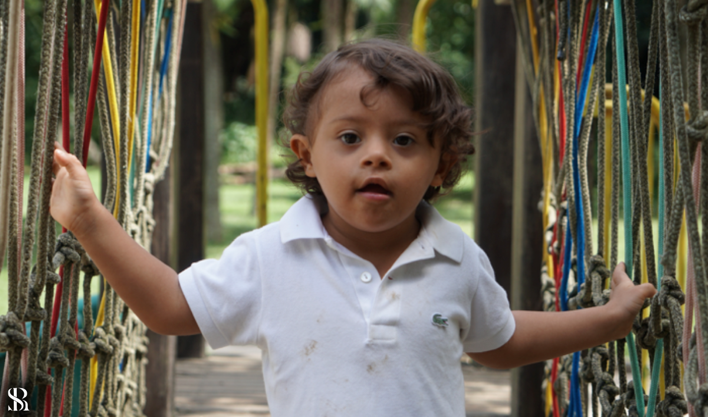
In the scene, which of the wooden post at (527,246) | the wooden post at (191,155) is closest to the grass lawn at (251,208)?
the wooden post at (191,155)

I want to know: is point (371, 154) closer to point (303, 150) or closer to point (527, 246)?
point (303, 150)

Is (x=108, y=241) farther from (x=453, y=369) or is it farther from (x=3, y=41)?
(x=453, y=369)

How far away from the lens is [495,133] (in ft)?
10.6

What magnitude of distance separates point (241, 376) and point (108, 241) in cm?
221

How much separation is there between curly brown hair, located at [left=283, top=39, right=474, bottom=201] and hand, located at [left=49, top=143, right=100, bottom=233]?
0.40 metres

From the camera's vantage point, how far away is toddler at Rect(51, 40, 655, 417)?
1.17 metres

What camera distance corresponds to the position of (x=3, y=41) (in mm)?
1119

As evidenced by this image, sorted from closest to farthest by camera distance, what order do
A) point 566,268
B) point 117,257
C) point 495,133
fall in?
point 117,257 < point 566,268 < point 495,133

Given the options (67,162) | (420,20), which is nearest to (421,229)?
(67,162)

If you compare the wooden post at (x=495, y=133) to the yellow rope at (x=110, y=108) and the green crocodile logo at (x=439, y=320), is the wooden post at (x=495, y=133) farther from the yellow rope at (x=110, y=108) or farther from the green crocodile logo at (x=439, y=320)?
the green crocodile logo at (x=439, y=320)

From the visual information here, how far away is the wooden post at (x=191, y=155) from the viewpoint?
10.9 feet

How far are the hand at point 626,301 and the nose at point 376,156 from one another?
0.50 meters

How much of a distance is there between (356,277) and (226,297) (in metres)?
0.22

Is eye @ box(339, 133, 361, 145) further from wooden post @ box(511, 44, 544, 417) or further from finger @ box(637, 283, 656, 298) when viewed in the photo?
wooden post @ box(511, 44, 544, 417)
